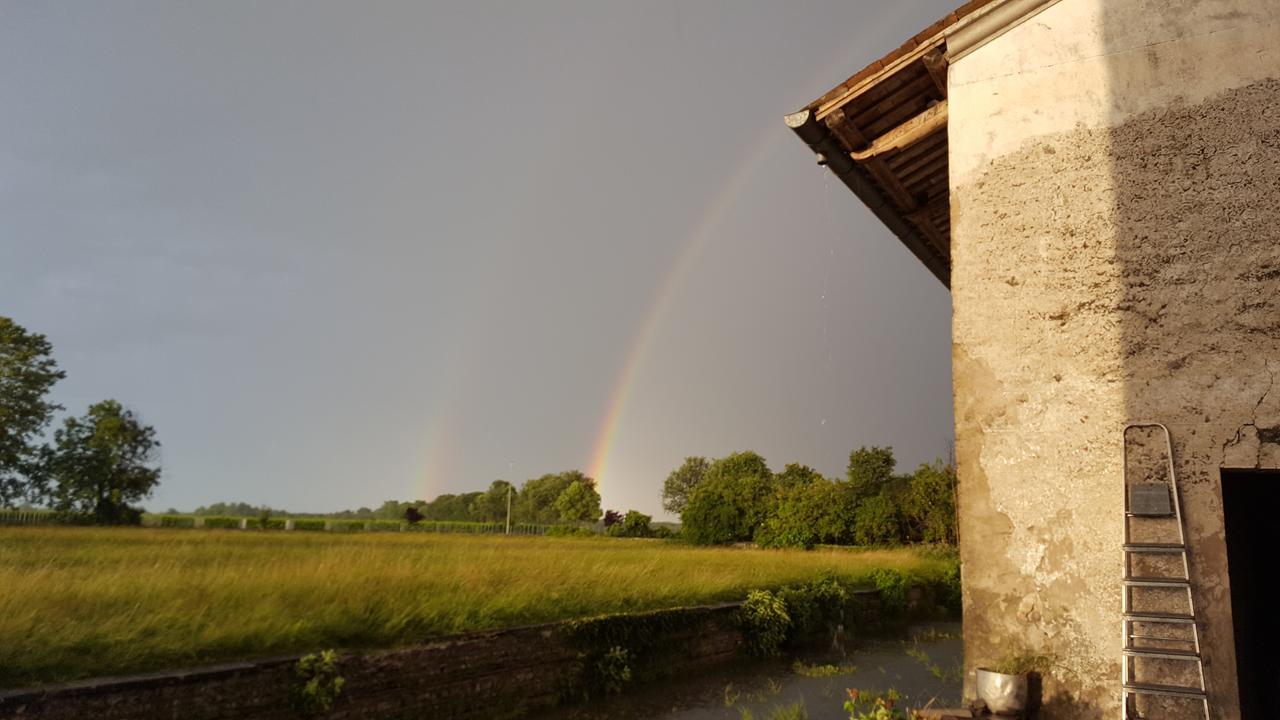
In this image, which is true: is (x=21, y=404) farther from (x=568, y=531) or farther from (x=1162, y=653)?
(x=1162, y=653)

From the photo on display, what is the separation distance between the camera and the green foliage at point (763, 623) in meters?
11.3

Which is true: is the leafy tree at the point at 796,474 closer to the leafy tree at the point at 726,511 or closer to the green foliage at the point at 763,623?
the leafy tree at the point at 726,511

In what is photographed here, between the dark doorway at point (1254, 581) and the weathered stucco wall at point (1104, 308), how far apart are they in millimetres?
470

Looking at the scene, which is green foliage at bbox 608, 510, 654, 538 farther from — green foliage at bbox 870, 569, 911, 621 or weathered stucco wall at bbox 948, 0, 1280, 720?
weathered stucco wall at bbox 948, 0, 1280, 720

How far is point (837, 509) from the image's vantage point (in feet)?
94.5

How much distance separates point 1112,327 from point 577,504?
75561mm

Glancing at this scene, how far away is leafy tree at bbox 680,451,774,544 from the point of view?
34000 mm

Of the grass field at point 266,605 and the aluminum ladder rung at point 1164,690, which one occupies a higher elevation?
the aluminum ladder rung at point 1164,690

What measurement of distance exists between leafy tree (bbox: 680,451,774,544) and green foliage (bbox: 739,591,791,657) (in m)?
21.7

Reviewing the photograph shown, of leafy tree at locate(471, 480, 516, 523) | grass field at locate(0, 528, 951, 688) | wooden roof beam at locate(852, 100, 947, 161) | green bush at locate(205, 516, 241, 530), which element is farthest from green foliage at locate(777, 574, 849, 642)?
leafy tree at locate(471, 480, 516, 523)

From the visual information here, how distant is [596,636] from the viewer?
8.74m

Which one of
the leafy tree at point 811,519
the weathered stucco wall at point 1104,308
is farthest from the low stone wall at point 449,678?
the leafy tree at point 811,519

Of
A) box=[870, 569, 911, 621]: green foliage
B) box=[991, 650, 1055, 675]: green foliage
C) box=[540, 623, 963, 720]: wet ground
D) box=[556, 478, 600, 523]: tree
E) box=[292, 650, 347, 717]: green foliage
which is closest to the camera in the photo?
box=[991, 650, 1055, 675]: green foliage

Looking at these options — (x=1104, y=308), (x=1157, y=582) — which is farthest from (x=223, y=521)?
(x=1157, y=582)
